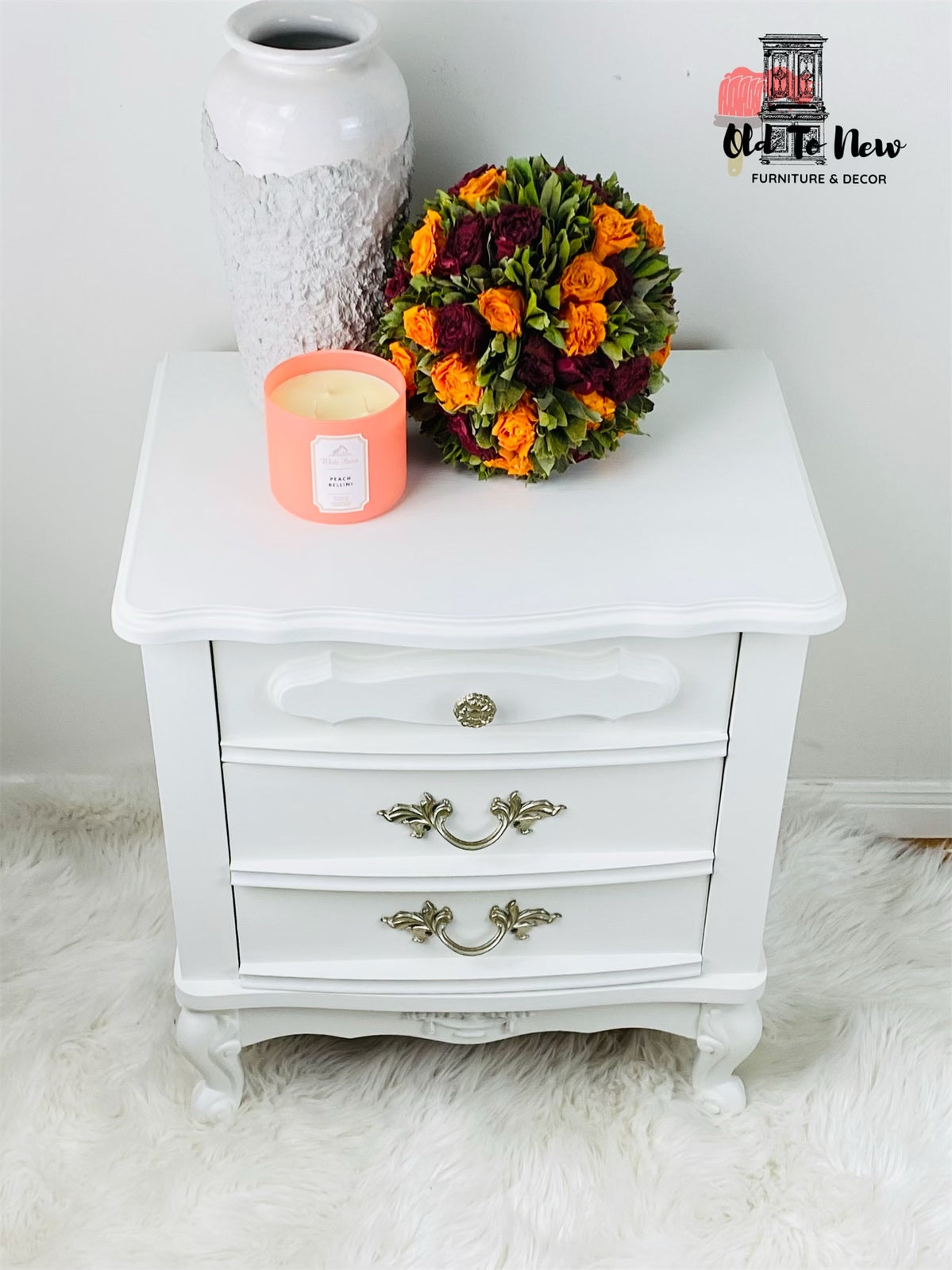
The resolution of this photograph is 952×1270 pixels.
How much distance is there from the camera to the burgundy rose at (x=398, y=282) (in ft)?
3.27

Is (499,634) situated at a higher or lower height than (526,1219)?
higher

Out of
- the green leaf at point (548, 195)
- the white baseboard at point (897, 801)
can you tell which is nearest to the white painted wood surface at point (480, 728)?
the green leaf at point (548, 195)

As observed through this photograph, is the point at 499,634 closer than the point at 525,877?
Yes

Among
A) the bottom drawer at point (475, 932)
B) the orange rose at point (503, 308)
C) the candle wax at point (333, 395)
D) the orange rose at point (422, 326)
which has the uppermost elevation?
the orange rose at point (503, 308)

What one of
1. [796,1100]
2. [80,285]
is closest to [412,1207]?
[796,1100]

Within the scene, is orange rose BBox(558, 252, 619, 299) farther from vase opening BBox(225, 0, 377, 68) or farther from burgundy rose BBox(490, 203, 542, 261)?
vase opening BBox(225, 0, 377, 68)

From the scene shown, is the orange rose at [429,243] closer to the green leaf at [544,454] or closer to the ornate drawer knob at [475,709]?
the green leaf at [544,454]

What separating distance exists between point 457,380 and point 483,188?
0.14 meters

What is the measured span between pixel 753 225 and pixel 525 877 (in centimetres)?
63

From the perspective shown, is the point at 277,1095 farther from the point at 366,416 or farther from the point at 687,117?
the point at 687,117

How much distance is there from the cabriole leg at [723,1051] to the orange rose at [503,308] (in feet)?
2.12

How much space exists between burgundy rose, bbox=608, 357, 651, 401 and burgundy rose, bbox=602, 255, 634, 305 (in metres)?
0.05

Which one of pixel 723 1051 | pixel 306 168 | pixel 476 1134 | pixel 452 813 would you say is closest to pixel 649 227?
pixel 306 168

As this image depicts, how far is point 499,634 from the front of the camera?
919 mm
